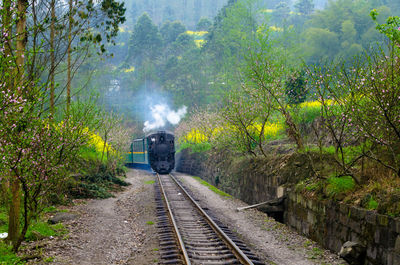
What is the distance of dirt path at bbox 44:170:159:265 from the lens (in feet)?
30.0

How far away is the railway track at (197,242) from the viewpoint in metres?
8.61

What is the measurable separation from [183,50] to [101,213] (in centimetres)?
6213

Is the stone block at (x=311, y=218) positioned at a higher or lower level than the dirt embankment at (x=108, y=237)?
higher

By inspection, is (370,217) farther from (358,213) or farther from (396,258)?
(396,258)

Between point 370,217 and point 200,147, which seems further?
point 200,147

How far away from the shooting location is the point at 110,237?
11.4 metres

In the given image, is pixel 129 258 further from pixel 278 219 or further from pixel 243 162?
pixel 243 162

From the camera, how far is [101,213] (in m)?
15.4

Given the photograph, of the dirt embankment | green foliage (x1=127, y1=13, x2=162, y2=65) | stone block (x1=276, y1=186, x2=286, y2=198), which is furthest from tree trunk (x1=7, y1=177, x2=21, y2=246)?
green foliage (x1=127, y1=13, x2=162, y2=65)

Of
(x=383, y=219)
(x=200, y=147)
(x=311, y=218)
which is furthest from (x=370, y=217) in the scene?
(x=200, y=147)

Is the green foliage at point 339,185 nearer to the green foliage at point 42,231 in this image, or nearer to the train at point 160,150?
the green foliage at point 42,231

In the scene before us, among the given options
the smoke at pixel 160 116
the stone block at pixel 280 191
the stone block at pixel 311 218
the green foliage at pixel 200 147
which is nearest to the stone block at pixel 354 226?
the stone block at pixel 311 218

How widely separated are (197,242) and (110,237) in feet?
9.35

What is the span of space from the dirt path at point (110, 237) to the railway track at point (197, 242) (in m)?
0.36
